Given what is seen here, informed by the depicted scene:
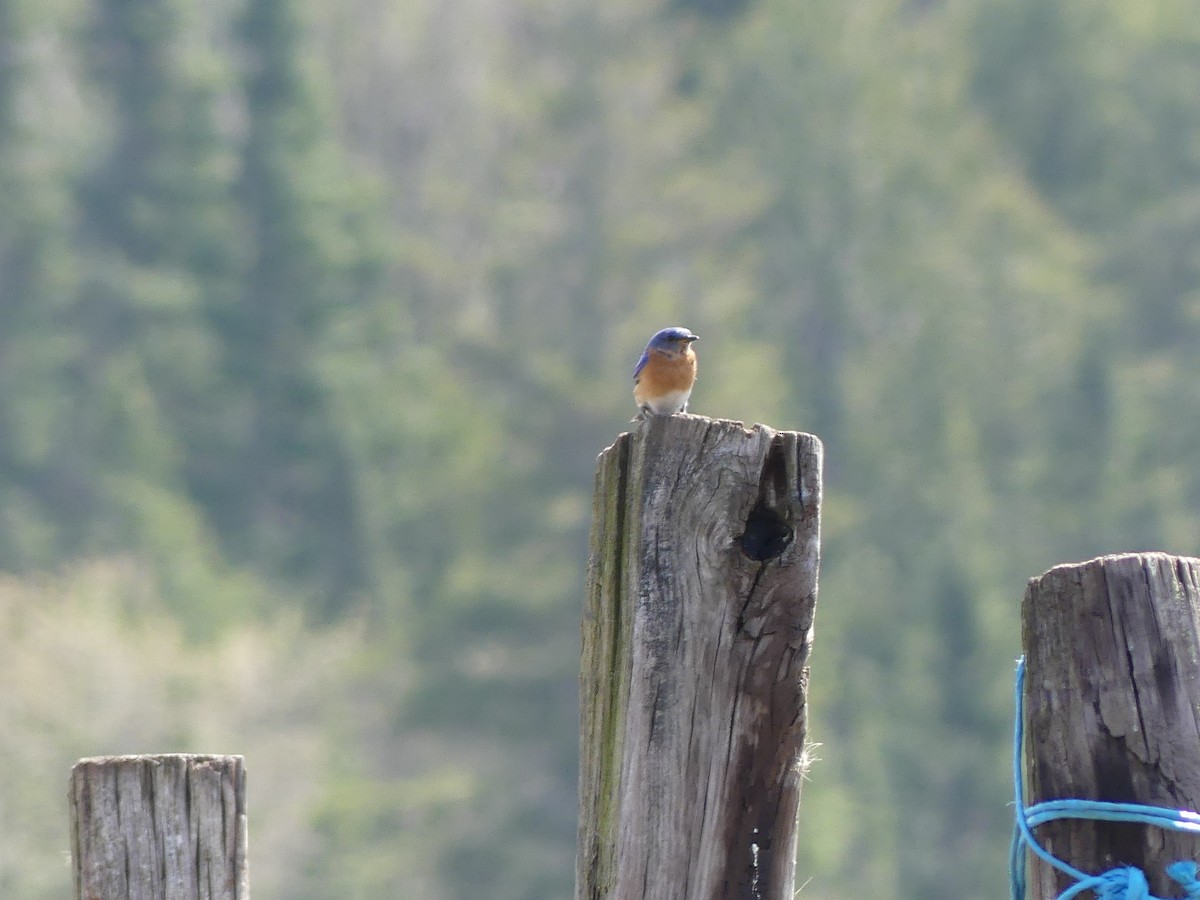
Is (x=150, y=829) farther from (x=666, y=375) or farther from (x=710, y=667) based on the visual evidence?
(x=666, y=375)

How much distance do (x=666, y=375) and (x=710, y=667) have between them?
4322 mm

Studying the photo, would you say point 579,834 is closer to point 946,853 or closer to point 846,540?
point 946,853

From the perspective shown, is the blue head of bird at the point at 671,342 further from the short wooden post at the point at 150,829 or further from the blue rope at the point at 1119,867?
the blue rope at the point at 1119,867

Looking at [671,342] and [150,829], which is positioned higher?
[671,342]

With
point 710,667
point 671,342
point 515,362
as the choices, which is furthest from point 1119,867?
point 515,362

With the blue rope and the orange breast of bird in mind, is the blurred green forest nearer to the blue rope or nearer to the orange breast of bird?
the orange breast of bird

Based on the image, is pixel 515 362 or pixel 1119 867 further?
pixel 515 362

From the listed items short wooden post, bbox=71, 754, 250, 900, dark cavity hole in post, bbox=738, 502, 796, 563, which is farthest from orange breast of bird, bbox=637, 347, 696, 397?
dark cavity hole in post, bbox=738, 502, 796, 563

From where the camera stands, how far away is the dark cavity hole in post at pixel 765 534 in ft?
11.1

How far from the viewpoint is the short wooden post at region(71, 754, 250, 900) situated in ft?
12.2

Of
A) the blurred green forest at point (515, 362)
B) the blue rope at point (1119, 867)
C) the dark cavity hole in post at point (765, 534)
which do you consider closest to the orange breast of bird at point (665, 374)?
the dark cavity hole in post at point (765, 534)

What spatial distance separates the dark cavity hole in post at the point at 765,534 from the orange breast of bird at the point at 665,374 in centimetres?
422

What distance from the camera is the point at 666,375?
300 inches

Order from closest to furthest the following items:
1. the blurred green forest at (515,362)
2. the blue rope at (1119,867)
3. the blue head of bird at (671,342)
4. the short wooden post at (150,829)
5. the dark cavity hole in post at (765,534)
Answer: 1. the blue rope at (1119,867)
2. the dark cavity hole in post at (765,534)
3. the short wooden post at (150,829)
4. the blue head of bird at (671,342)
5. the blurred green forest at (515,362)
